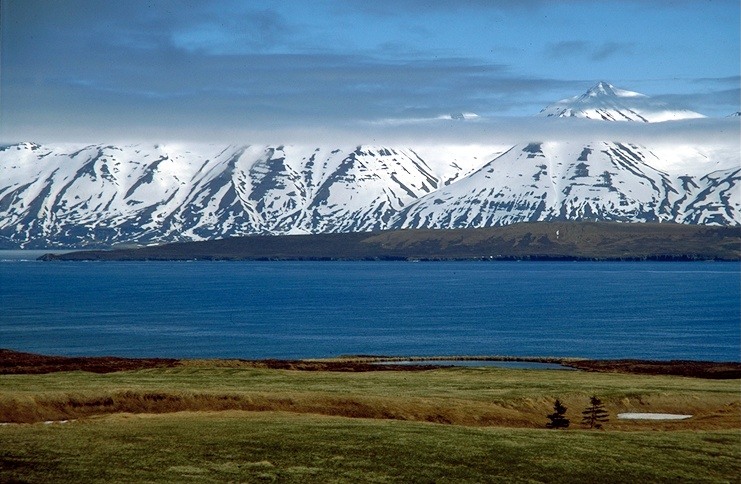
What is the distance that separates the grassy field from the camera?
3728cm

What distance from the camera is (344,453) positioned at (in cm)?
4009

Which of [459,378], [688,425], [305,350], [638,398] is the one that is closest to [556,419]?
[688,425]

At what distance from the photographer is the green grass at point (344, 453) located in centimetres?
3656

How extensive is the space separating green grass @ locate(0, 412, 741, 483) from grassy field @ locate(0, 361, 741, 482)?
8cm

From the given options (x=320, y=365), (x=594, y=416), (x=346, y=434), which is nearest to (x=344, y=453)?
(x=346, y=434)

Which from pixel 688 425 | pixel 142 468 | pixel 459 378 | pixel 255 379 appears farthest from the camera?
pixel 459 378

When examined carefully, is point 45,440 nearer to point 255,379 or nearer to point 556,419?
point 556,419

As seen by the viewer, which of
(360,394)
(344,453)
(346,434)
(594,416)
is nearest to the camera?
(344,453)

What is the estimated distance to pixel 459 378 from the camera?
272ft

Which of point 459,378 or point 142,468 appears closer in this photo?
point 142,468

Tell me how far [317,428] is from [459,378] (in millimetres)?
38310

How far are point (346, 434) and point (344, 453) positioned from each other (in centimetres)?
419

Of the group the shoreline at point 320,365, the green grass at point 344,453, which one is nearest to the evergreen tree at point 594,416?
the green grass at point 344,453

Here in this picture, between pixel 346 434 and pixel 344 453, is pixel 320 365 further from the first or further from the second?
pixel 344 453
